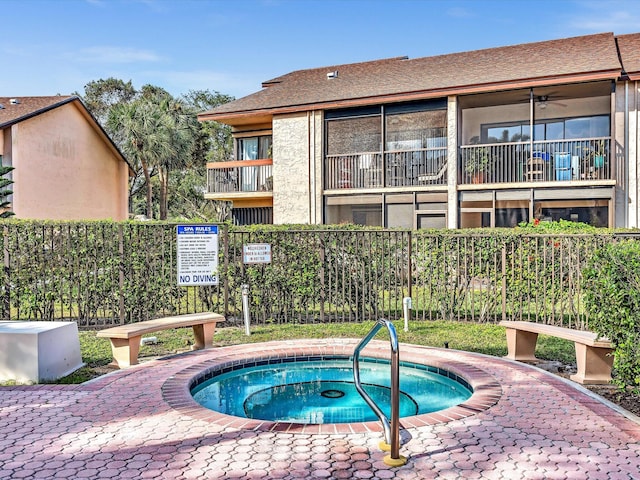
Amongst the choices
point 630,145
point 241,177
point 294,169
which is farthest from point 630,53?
point 241,177

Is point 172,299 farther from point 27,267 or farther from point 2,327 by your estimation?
point 2,327

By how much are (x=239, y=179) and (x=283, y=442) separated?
17.7m

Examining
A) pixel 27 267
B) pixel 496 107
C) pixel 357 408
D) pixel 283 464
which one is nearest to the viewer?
pixel 283 464

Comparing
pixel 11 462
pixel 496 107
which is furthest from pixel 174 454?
pixel 496 107

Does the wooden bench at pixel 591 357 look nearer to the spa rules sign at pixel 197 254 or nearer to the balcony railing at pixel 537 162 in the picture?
the spa rules sign at pixel 197 254

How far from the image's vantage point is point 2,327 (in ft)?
22.7

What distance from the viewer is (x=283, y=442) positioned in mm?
4379

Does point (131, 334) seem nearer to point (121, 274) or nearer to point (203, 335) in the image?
point (203, 335)

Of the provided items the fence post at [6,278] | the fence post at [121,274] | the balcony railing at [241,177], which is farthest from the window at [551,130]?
the fence post at [6,278]

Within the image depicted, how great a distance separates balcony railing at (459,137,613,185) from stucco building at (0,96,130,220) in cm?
1522

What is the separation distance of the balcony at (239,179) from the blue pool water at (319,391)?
14038 millimetres

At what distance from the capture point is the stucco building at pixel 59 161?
64.5ft

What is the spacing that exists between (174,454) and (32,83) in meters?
41.8

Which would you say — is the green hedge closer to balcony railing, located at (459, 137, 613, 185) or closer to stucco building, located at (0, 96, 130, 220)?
balcony railing, located at (459, 137, 613, 185)
